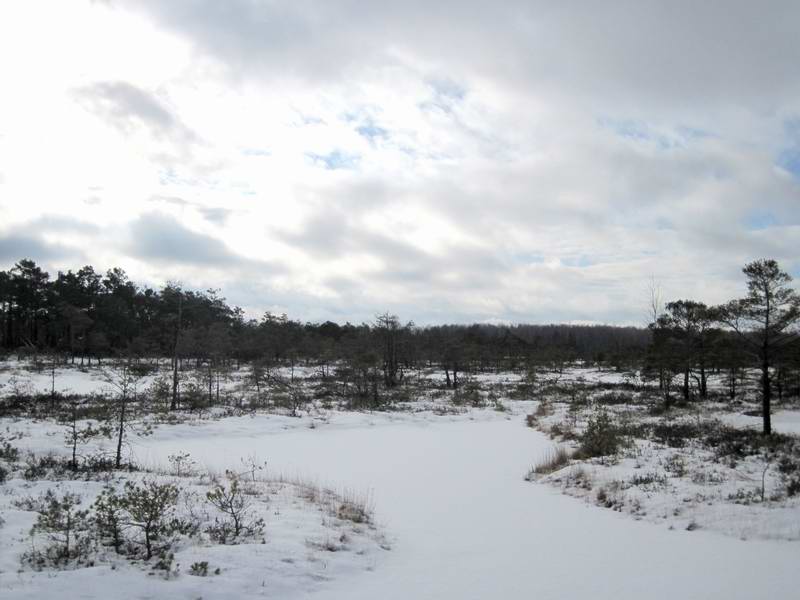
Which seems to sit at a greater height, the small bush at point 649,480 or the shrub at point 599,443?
the small bush at point 649,480

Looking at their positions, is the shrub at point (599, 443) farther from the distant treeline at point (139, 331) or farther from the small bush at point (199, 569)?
the distant treeline at point (139, 331)

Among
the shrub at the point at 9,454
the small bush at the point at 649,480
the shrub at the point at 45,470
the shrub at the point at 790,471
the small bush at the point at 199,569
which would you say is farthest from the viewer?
the shrub at the point at 9,454

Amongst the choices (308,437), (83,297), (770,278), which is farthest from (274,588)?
(83,297)

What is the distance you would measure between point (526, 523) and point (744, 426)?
17.1 meters

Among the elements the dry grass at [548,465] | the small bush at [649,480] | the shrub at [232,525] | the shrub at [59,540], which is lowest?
the dry grass at [548,465]

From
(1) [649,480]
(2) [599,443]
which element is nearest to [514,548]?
(1) [649,480]

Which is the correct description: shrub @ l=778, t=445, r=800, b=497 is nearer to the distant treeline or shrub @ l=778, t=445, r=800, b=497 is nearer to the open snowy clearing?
the open snowy clearing

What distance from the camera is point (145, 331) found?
Answer: 65.8m

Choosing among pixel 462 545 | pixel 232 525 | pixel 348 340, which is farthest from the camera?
pixel 348 340

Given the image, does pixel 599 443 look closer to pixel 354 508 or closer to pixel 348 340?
pixel 354 508

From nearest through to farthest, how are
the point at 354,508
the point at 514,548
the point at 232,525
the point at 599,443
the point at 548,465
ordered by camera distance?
the point at 232,525
the point at 514,548
the point at 354,508
the point at 548,465
the point at 599,443

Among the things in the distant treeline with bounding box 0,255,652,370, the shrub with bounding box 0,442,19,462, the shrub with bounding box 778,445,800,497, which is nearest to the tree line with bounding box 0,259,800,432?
the distant treeline with bounding box 0,255,652,370

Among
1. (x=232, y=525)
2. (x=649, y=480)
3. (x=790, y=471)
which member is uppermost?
(x=232, y=525)

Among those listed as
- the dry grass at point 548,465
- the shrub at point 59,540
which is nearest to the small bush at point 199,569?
the shrub at point 59,540
